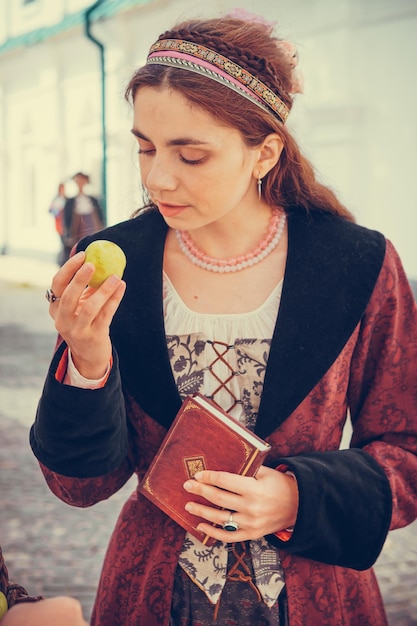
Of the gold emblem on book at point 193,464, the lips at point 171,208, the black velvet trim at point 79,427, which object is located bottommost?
the gold emblem on book at point 193,464

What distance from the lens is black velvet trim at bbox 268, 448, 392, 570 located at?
1.33m

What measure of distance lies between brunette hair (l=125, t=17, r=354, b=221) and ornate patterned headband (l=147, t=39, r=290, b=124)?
0.01m

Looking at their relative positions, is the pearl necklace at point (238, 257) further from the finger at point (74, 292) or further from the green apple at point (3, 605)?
the green apple at point (3, 605)

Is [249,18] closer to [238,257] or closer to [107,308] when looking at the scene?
[238,257]

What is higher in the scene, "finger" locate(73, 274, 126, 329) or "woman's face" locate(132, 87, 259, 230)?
"woman's face" locate(132, 87, 259, 230)

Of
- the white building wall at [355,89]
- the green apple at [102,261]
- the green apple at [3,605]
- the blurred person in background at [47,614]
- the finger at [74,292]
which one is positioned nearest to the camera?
the blurred person in background at [47,614]

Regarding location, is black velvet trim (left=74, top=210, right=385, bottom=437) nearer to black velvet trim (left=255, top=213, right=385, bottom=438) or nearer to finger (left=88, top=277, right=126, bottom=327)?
black velvet trim (left=255, top=213, right=385, bottom=438)

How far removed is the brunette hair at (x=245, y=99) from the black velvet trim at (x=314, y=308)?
4.9 inches

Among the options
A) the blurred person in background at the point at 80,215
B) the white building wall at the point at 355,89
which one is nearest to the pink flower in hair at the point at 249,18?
the white building wall at the point at 355,89

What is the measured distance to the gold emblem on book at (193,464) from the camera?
133cm

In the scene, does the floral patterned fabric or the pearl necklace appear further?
the pearl necklace

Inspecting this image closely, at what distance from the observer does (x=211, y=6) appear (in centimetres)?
185

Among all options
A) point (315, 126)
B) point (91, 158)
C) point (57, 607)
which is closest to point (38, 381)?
point (315, 126)

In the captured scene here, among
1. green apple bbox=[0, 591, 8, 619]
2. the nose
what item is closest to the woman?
the nose
